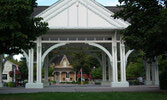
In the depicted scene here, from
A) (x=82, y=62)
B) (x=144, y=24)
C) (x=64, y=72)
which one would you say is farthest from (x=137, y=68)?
(x=64, y=72)

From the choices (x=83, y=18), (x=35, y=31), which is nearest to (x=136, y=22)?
(x=35, y=31)

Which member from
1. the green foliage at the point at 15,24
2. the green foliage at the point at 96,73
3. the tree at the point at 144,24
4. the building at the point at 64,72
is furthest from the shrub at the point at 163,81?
the building at the point at 64,72

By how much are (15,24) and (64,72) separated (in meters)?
48.3

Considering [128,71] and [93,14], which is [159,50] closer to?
[93,14]

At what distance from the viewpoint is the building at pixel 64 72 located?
57.7m

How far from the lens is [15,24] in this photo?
34.7 feet

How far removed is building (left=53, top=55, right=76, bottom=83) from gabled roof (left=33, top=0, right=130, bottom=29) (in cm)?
3402

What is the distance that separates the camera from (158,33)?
1194 centimetres

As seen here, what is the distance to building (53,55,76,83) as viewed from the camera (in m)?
57.7

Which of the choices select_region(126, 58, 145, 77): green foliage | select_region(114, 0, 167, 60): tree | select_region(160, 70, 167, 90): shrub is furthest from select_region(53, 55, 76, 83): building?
select_region(114, 0, 167, 60): tree

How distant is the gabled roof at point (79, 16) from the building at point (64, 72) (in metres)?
34.0

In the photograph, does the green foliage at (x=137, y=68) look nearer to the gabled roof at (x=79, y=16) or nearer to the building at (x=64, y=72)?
the gabled roof at (x=79, y=16)

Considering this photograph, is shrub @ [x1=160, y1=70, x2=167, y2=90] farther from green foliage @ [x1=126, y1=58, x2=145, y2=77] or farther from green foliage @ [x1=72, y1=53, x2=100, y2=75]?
green foliage @ [x1=72, y1=53, x2=100, y2=75]

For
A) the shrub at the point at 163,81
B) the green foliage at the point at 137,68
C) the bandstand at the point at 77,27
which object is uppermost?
the bandstand at the point at 77,27
